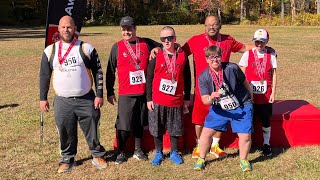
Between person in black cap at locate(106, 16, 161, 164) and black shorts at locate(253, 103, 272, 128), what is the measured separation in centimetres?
145

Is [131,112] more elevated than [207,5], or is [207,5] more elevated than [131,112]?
[207,5]

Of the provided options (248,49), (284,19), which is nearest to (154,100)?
(248,49)

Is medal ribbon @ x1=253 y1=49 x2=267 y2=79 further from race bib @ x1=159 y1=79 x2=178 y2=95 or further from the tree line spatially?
the tree line

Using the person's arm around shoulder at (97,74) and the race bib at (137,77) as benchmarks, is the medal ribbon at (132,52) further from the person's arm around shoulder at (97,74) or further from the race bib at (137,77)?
the person's arm around shoulder at (97,74)

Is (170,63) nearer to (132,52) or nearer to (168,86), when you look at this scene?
(168,86)

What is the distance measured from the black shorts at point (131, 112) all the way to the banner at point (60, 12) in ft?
4.18

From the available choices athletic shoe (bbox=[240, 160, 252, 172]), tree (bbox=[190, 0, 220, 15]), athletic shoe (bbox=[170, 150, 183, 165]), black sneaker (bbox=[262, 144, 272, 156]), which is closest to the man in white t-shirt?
athletic shoe (bbox=[170, 150, 183, 165])

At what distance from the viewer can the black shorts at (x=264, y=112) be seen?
5191mm

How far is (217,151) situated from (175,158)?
1.94 feet

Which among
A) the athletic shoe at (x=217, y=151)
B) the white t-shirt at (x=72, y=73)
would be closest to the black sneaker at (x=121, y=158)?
the white t-shirt at (x=72, y=73)

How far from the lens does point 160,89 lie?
485 cm

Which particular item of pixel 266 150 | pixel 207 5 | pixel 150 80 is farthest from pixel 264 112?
pixel 207 5

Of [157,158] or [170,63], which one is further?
[157,158]

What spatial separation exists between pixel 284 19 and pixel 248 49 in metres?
45.6
